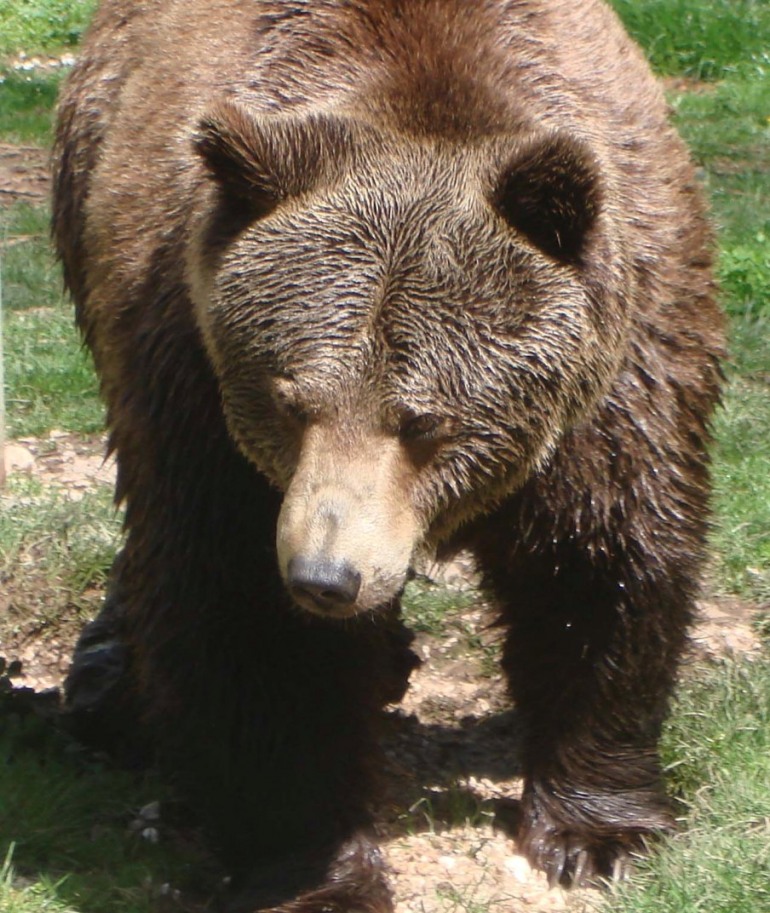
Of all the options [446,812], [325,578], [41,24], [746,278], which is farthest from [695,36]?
[325,578]

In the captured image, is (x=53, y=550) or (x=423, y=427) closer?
(x=423, y=427)

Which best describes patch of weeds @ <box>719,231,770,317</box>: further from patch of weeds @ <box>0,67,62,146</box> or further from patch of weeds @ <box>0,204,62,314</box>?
patch of weeds @ <box>0,67,62,146</box>

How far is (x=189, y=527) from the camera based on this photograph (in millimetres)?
4031

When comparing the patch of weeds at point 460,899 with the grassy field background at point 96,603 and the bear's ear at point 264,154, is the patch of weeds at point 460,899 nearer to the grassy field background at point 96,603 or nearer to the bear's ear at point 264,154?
the grassy field background at point 96,603

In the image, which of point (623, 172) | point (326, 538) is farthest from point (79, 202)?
point (326, 538)

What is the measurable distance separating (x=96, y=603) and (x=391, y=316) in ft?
9.22

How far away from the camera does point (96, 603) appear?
5.91m

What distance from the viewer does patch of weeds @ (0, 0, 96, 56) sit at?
14773 mm

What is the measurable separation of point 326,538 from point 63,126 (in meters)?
3.23

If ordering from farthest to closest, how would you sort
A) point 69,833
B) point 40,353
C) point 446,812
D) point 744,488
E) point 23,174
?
point 23,174 → point 40,353 → point 744,488 → point 446,812 → point 69,833

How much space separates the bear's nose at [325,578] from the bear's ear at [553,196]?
2.99 feet

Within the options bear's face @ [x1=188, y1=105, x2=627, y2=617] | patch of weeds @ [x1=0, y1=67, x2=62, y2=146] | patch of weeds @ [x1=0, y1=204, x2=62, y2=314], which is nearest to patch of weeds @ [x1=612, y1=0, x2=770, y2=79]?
patch of weeds @ [x1=0, y1=67, x2=62, y2=146]

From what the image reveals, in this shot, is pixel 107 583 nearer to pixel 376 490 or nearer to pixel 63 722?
pixel 63 722

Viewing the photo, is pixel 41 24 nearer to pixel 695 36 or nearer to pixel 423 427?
pixel 695 36
